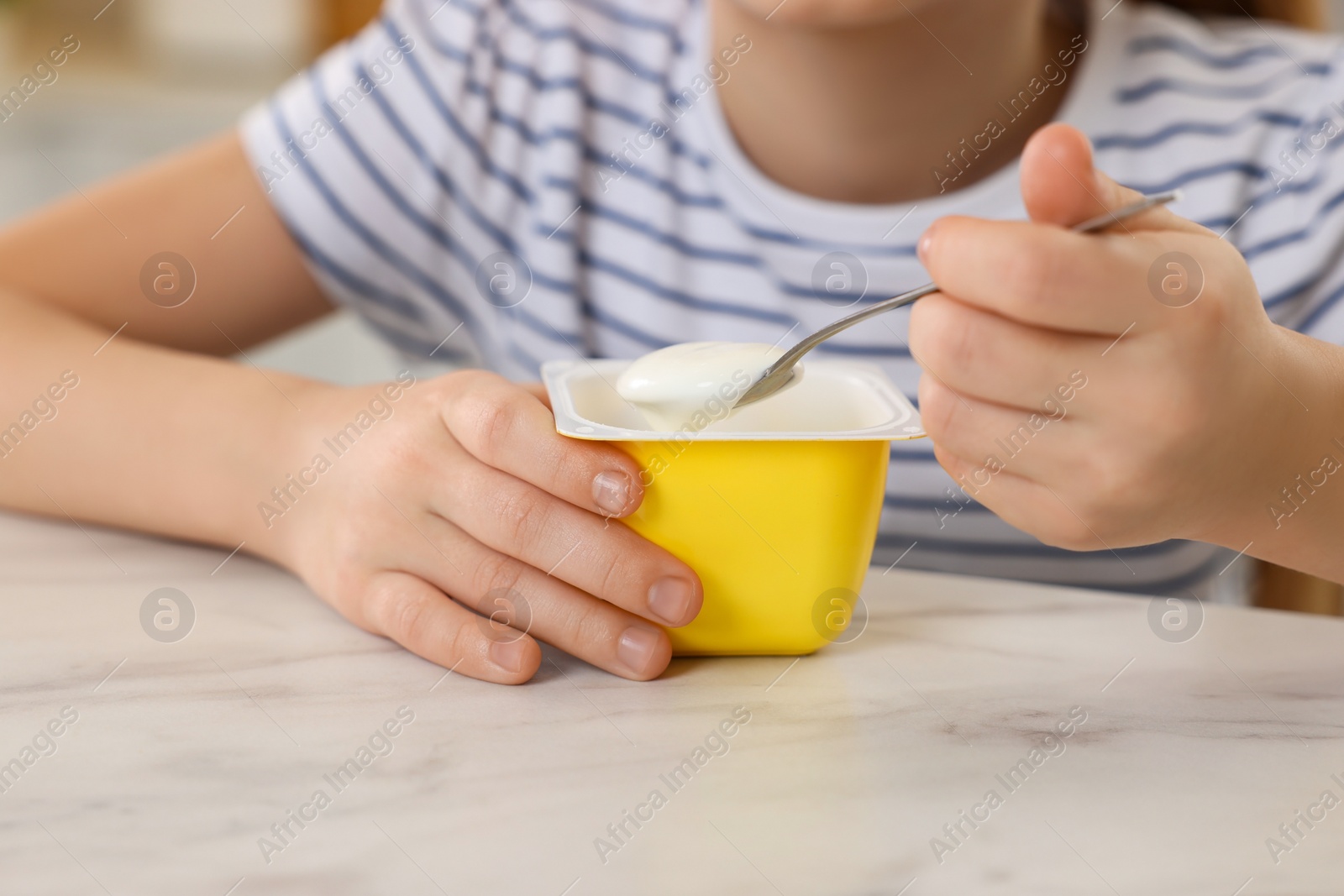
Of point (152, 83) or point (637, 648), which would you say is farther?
point (152, 83)

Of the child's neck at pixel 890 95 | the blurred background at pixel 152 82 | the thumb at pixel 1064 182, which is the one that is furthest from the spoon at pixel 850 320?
the blurred background at pixel 152 82

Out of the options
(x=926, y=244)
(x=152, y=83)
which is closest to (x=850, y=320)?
(x=926, y=244)

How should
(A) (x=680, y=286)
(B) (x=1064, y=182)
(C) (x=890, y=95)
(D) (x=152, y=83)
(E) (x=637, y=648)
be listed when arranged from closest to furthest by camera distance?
(B) (x=1064, y=182), (E) (x=637, y=648), (C) (x=890, y=95), (A) (x=680, y=286), (D) (x=152, y=83)

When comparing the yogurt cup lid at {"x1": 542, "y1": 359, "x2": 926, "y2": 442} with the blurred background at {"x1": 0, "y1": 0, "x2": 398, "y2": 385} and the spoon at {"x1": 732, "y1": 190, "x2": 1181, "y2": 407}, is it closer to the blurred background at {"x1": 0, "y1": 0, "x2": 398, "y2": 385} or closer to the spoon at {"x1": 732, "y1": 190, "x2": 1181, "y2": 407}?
the spoon at {"x1": 732, "y1": 190, "x2": 1181, "y2": 407}

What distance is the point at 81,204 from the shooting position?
2.86 feet

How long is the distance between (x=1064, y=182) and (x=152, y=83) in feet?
7.89

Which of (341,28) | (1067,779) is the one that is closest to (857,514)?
(1067,779)

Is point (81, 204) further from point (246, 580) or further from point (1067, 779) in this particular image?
point (1067, 779)

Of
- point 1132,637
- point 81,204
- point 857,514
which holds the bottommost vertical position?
point 1132,637

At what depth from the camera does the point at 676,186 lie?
0.90 metres

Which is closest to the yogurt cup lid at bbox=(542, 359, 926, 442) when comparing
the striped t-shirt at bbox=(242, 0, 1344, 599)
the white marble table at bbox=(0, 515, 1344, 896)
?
the white marble table at bbox=(0, 515, 1344, 896)

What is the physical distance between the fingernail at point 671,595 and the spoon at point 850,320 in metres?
0.09

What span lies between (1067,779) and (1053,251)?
20cm

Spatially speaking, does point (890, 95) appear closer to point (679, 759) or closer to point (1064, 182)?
point (1064, 182)
